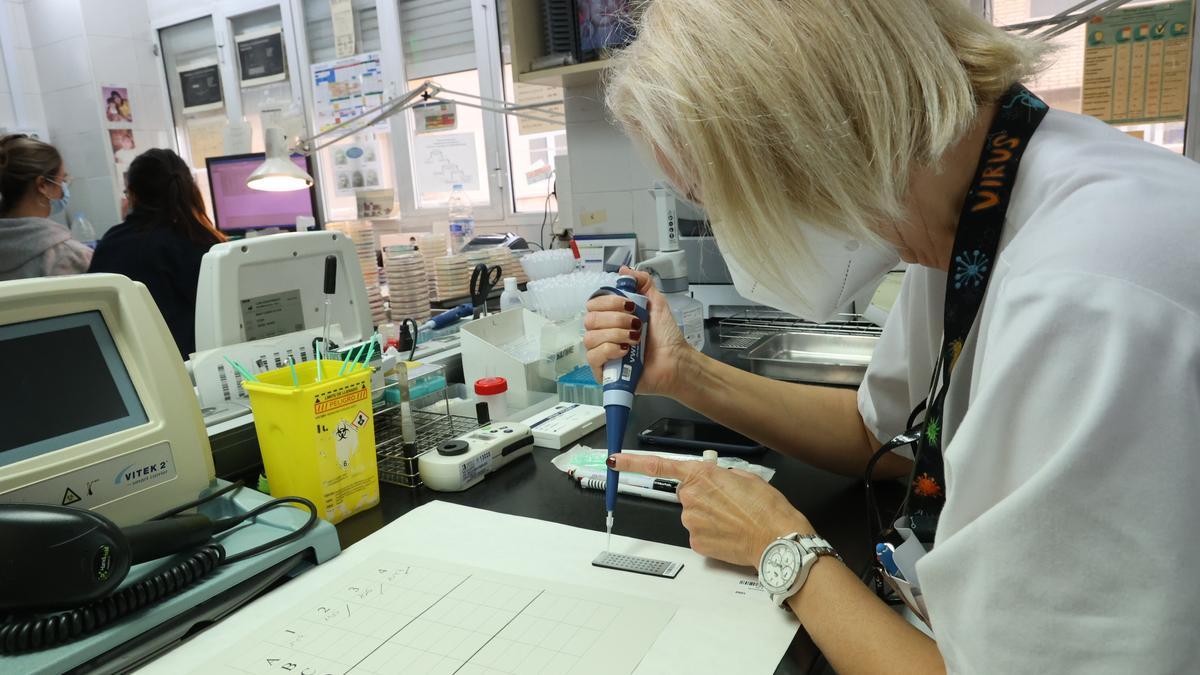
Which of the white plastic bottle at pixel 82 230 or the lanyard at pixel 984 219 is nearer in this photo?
the lanyard at pixel 984 219

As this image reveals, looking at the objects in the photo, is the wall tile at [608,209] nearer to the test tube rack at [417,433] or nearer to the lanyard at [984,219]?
the test tube rack at [417,433]

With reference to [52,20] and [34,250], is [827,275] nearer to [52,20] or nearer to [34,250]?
[34,250]

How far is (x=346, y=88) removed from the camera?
14.2ft

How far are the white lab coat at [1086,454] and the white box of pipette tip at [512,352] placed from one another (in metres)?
0.86

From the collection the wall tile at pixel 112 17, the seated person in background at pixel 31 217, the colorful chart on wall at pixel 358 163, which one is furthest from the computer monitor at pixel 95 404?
the wall tile at pixel 112 17

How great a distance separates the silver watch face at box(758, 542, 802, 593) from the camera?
28.0 inches

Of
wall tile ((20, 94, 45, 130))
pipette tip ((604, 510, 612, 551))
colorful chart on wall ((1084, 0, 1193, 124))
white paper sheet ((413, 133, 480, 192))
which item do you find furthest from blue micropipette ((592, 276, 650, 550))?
wall tile ((20, 94, 45, 130))

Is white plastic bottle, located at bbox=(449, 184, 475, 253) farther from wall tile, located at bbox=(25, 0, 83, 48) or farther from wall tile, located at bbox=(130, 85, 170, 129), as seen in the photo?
wall tile, located at bbox=(25, 0, 83, 48)

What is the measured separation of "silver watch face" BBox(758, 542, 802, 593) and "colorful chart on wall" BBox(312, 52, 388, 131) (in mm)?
3937

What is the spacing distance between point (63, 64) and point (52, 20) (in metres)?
0.26

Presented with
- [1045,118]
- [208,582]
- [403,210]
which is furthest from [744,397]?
[403,210]

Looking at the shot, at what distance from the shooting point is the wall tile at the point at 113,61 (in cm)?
460

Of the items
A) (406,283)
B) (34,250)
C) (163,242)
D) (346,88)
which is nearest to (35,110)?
(346,88)

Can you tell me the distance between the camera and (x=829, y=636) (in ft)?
2.19
